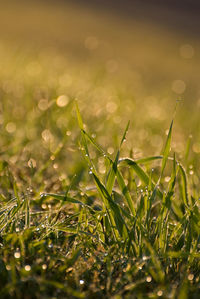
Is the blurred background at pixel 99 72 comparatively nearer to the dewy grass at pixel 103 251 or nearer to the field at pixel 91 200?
the field at pixel 91 200

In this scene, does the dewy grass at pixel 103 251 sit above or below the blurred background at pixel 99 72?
below

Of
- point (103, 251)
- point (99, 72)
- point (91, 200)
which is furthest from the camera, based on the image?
point (99, 72)

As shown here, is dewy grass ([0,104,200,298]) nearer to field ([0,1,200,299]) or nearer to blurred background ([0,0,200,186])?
field ([0,1,200,299])

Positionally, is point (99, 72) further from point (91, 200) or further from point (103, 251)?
point (103, 251)

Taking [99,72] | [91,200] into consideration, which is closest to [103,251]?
[91,200]

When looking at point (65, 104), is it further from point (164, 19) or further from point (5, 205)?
point (164, 19)

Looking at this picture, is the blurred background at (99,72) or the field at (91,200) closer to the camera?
the field at (91,200)

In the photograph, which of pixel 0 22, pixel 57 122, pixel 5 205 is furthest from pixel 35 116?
pixel 0 22

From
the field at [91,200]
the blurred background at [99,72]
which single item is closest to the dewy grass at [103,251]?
the field at [91,200]

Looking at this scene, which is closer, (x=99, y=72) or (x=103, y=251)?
(x=103, y=251)
